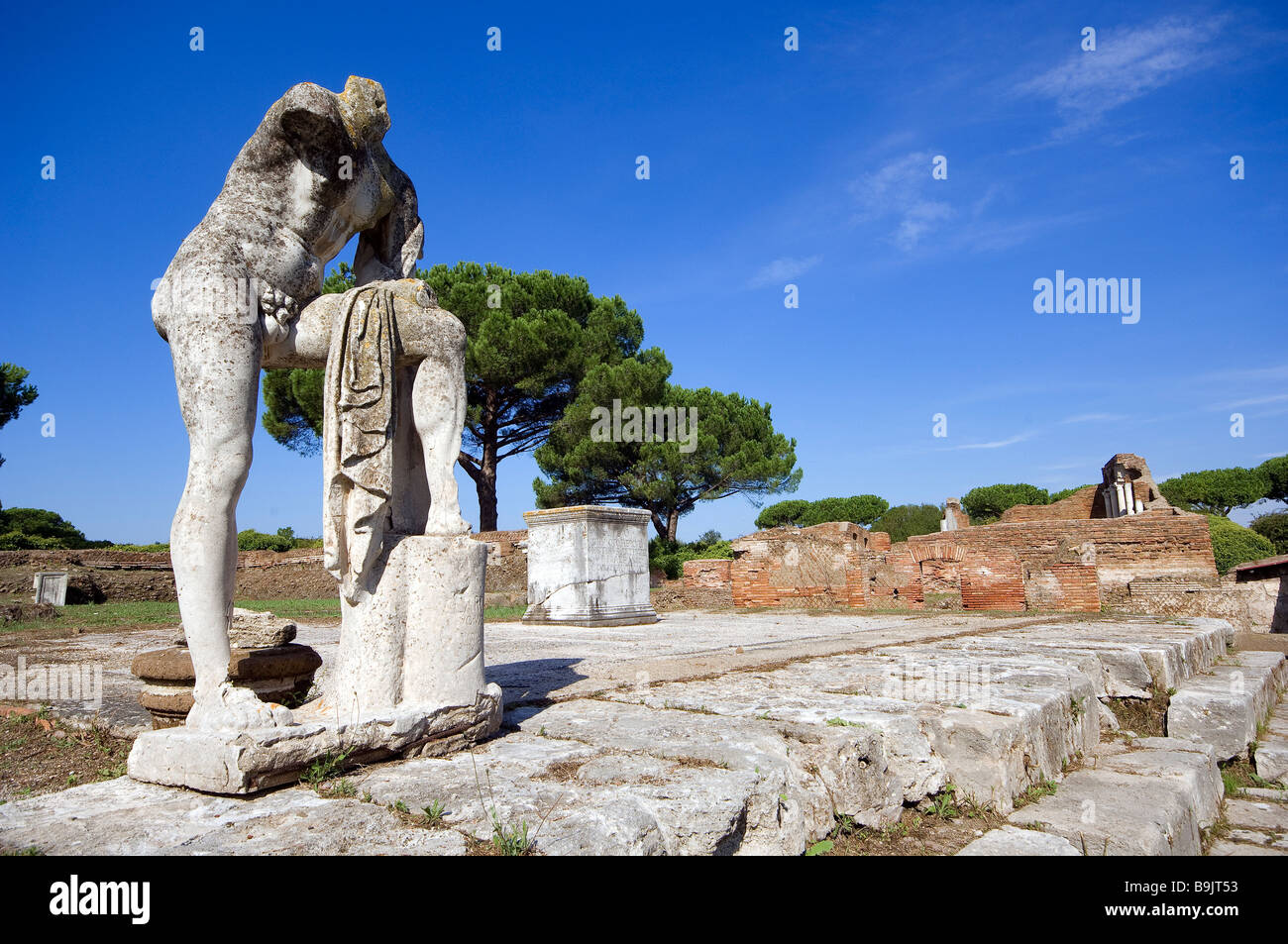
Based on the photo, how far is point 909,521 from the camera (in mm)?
34625

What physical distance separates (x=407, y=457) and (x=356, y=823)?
1.25 m

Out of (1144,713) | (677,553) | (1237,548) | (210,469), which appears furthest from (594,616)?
(1237,548)

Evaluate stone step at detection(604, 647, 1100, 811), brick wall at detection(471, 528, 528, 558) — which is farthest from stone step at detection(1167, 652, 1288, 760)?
brick wall at detection(471, 528, 528, 558)

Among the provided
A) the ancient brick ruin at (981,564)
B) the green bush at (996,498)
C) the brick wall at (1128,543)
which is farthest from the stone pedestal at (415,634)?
the green bush at (996,498)

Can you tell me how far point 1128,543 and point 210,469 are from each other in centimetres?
1672

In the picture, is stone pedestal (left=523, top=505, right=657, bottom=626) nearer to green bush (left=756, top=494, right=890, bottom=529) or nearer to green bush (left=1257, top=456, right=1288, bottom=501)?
green bush (left=756, top=494, right=890, bottom=529)

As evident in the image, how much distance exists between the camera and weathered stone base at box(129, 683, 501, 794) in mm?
1712

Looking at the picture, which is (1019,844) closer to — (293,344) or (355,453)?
(355,453)

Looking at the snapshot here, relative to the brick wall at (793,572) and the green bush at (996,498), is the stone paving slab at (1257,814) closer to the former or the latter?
the brick wall at (793,572)

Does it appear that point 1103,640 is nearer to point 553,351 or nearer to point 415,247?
point 415,247

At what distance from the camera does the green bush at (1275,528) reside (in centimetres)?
2728

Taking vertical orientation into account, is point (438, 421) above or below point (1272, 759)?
above

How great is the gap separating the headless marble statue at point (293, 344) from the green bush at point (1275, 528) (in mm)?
33750
